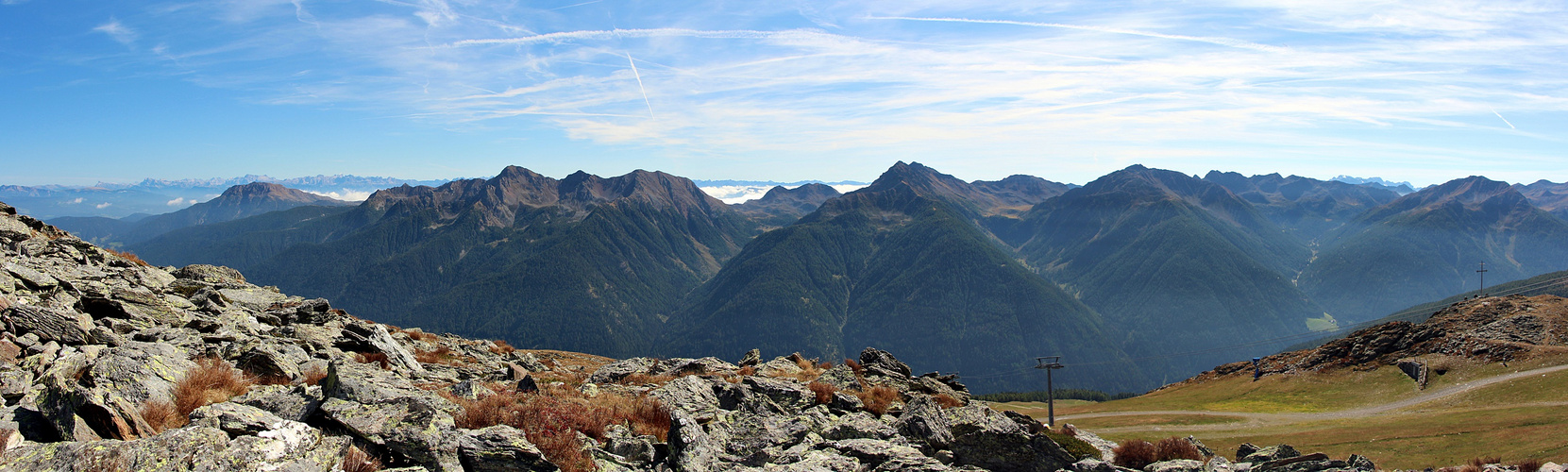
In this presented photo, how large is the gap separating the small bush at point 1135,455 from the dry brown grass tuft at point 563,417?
55.4 ft

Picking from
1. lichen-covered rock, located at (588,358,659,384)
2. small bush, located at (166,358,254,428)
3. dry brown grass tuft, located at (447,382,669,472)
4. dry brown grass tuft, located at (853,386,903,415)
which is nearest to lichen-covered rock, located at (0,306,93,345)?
small bush, located at (166,358,254,428)

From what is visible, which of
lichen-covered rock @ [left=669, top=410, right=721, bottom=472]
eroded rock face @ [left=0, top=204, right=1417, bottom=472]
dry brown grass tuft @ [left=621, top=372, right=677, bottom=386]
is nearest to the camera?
eroded rock face @ [left=0, top=204, right=1417, bottom=472]

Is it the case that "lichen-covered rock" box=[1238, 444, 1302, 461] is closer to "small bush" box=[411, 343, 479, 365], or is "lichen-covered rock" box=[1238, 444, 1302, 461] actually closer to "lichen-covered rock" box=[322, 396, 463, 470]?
"lichen-covered rock" box=[322, 396, 463, 470]

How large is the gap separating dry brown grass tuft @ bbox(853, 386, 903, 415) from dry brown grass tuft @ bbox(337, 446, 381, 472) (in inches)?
654

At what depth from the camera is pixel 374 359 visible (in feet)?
75.4

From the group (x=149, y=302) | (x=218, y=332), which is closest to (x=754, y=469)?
(x=218, y=332)

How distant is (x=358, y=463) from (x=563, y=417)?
491cm

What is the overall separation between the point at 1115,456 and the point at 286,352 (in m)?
28.2

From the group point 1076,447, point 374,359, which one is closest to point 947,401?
point 1076,447

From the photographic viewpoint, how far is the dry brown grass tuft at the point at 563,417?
540 inches

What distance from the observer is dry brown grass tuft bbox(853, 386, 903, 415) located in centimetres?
2430

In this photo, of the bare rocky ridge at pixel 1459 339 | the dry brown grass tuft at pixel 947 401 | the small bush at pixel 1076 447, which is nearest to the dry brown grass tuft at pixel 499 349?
the dry brown grass tuft at pixel 947 401

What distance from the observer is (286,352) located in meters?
19.1

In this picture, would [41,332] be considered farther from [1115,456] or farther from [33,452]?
[1115,456]
